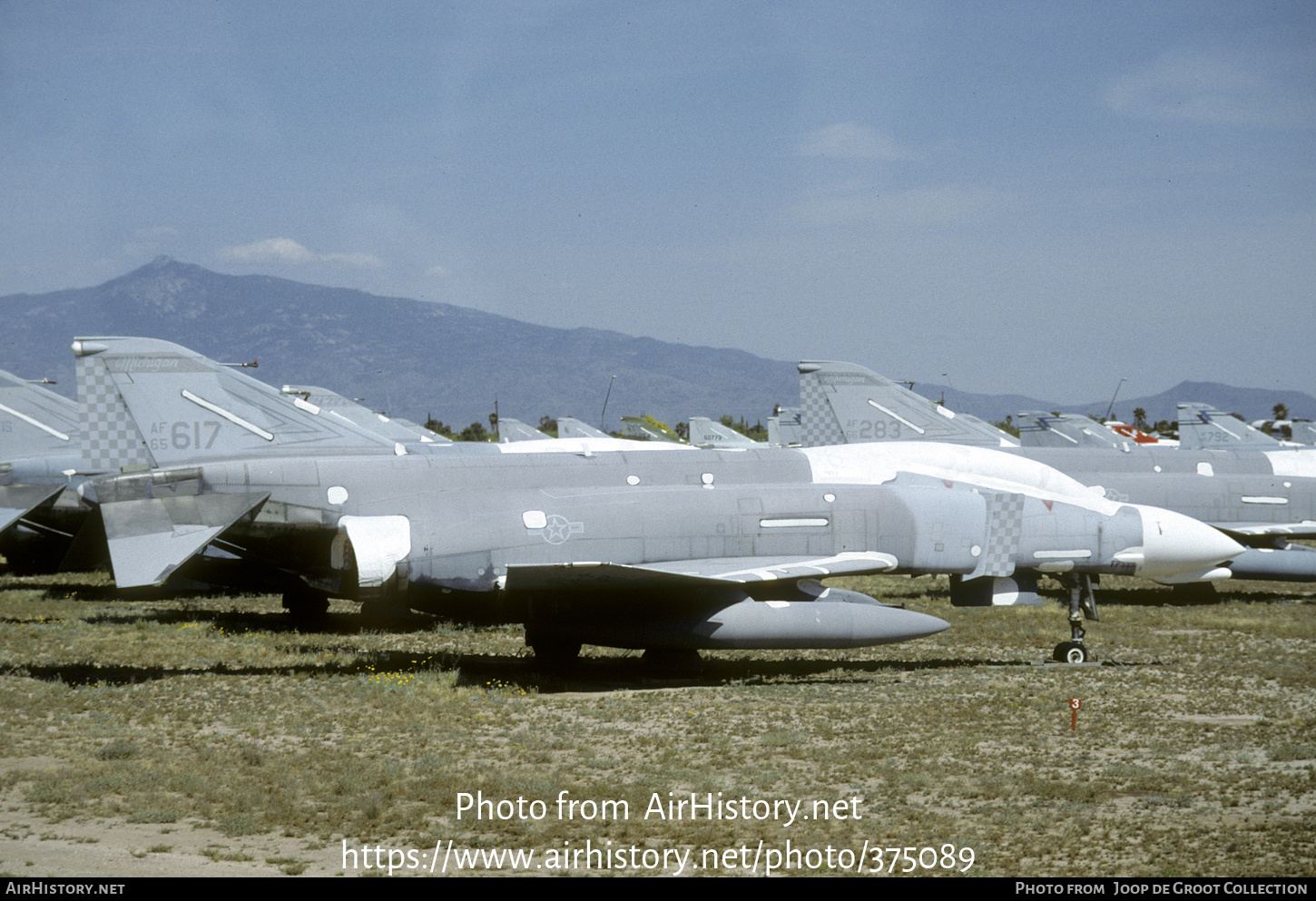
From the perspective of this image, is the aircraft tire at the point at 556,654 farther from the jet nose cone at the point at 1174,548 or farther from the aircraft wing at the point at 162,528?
the jet nose cone at the point at 1174,548

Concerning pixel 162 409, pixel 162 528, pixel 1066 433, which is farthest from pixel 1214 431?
pixel 162 528

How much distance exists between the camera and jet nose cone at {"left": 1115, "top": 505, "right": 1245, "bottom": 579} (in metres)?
16.6

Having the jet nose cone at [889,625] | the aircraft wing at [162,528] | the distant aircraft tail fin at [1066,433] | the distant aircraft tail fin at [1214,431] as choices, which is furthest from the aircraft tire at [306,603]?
the distant aircraft tail fin at [1214,431]

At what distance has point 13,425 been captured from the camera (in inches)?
1008

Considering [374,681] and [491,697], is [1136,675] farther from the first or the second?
[374,681]

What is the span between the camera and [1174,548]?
54.9ft

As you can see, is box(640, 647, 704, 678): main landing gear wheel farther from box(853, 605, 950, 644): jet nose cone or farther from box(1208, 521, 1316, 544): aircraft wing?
box(1208, 521, 1316, 544): aircraft wing

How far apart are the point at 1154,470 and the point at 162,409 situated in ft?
69.1

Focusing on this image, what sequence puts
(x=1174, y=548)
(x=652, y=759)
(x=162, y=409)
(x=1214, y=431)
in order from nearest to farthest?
(x=652, y=759)
(x=162, y=409)
(x=1174, y=548)
(x=1214, y=431)

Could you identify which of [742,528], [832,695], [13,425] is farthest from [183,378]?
[13,425]

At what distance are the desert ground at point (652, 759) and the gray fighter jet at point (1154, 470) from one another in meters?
5.05

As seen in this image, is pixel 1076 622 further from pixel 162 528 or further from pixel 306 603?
pixel 306 603

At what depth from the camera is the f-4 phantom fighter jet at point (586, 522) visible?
14578 mm
